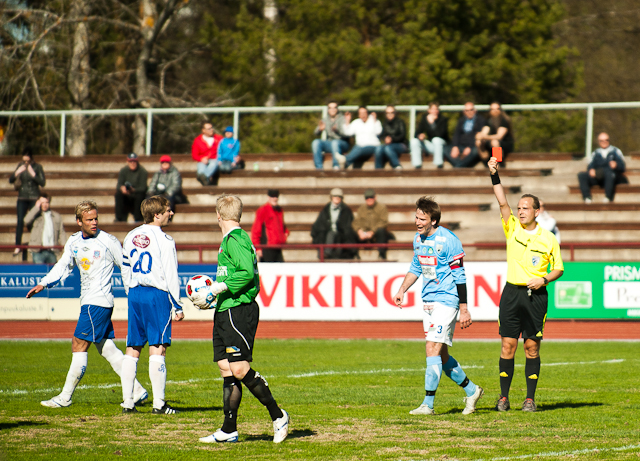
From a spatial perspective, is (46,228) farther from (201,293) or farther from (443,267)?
(201,293)

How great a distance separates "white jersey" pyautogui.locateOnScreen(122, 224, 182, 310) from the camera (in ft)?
26.5

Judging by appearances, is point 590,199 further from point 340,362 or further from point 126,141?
point 126,141

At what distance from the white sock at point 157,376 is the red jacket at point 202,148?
1506 cm

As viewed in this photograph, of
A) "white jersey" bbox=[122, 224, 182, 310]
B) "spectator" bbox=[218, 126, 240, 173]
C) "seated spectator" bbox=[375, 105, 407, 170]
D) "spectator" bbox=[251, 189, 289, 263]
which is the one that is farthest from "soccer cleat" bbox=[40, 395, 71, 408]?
"spectator" bbox=[218, 126, 240, 173]

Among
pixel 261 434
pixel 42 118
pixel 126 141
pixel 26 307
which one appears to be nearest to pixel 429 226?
A: pixel 261 434

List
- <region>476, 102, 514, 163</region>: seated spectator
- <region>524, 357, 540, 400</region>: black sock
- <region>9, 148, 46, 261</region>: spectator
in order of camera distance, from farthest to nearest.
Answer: <region>9, 148, 46, 261</region>: spectator < <region>476, 102, 514, 163</region>: seated spectator < <region>524, 357, 540, 400</region>: black sock

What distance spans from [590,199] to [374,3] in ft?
62.7

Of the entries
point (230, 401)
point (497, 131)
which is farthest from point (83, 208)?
point (497, 131)

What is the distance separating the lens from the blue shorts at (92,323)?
28.1ft

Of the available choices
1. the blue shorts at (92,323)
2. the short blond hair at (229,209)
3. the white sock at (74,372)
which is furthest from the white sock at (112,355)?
the short blond hair at (229,209)

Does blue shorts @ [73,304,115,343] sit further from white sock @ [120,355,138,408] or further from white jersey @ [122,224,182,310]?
white jersey @ [122,224,182,310]

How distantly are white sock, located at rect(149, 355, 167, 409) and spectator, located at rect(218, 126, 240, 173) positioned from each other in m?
14.7

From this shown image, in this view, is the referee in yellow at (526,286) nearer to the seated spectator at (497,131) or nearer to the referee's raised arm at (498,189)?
the referee's raised arm at (498,189)

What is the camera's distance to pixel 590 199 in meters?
21.1
